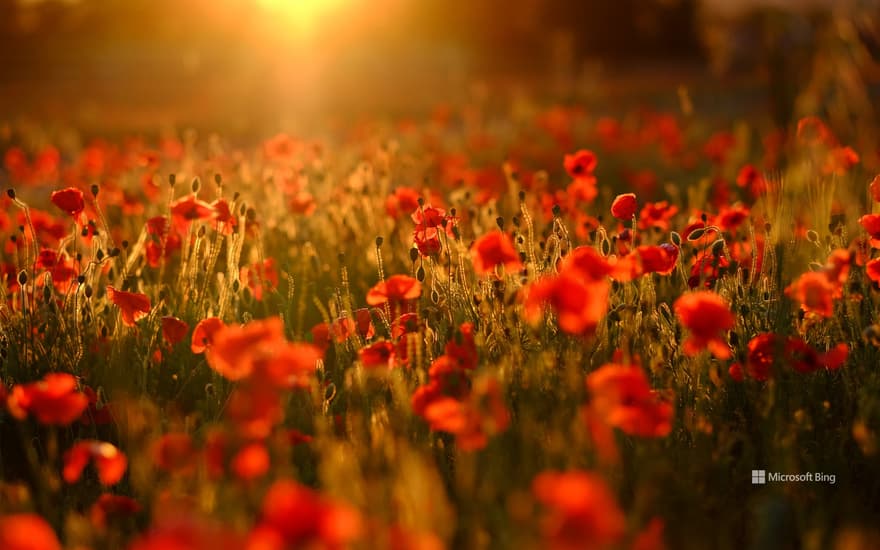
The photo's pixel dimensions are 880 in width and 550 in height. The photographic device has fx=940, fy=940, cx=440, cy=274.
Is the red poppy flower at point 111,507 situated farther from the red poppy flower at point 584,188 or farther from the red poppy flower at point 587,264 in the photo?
the red poppy flower at point 584,188

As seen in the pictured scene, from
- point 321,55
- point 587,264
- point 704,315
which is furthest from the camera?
point 321,55

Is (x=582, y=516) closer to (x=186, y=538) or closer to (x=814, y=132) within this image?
(x=186, y=538)

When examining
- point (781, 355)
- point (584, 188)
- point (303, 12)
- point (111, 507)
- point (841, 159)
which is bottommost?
point (111, 507)

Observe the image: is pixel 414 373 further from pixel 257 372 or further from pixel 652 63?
pixel 652 63

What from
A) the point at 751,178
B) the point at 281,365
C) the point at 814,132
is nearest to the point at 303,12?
the point at 814,132

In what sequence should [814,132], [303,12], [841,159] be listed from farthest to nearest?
[303,12] < [814,132] < [841,159]
